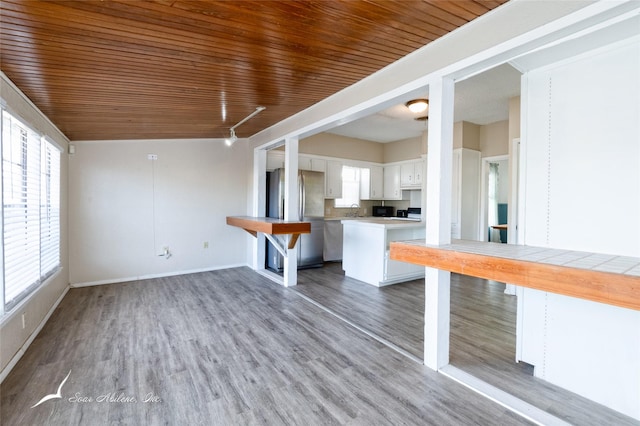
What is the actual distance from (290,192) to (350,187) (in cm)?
294

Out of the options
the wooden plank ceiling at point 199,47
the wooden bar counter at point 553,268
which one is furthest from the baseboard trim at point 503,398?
the wooden plank ceiling at point 199,47

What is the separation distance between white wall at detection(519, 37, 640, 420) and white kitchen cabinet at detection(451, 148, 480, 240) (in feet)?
10.8

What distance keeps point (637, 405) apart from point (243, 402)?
2327 mm

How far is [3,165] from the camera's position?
2141 mm

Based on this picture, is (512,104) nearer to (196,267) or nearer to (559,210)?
(559,210)

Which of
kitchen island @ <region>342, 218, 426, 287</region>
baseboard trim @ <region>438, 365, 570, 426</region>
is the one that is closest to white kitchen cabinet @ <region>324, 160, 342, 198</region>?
kitchen island @ <region>342, 218, 426, 287</region>

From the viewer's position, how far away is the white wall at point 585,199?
69.8 inches

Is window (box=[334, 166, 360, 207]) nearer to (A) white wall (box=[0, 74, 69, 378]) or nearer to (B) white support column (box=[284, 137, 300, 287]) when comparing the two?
(B) white support column (box=[284, 137, 300, 287])

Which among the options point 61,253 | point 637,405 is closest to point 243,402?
point 637,405

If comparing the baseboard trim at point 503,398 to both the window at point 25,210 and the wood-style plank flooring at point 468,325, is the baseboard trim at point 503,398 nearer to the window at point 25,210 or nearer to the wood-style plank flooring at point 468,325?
the wood-style plank flooring at point 468,325

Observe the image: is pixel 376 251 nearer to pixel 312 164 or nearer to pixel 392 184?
pixel 312 164

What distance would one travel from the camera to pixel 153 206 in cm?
495

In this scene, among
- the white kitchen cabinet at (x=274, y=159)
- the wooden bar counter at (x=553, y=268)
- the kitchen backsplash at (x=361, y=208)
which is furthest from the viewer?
the kitchen backsplash at (x=361, y=208)

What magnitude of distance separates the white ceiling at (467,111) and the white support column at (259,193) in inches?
73.3
